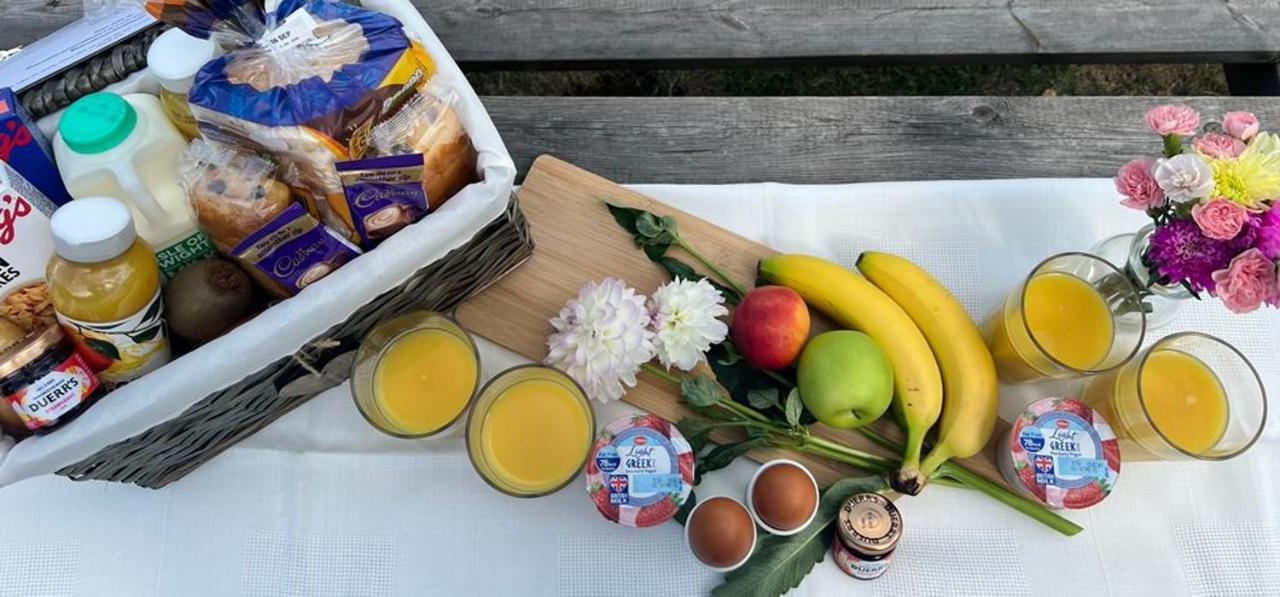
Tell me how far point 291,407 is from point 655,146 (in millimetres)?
453

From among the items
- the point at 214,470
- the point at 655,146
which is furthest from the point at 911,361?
the point at 214,470

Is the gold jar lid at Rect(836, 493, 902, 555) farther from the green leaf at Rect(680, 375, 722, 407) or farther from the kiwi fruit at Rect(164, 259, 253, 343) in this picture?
the kiwi fruit at Rect(164, 259, 253, 343)

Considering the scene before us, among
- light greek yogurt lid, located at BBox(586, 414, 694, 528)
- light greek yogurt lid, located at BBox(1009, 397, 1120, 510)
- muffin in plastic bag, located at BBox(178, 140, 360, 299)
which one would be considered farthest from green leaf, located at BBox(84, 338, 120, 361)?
light greek yogurt lid, located at BBox(1009, 397, 1120, 510)

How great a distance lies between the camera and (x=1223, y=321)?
0.80 meters

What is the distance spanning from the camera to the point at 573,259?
2.75 ft

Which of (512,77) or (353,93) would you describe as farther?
(512,77)

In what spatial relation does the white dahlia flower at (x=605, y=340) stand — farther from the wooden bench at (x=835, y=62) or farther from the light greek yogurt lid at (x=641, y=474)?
the wooden bench at (x=835, y=62)

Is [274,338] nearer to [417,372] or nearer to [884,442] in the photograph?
[417,372]

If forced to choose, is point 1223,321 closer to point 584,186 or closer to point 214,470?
point 584,186

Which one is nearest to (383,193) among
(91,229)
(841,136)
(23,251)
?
(91,229)

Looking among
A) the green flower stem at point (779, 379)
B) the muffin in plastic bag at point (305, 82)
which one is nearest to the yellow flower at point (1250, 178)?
the green flower stem at point (779, 379)

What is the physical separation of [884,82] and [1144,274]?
2.32 ft

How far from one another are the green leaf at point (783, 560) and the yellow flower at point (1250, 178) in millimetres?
368

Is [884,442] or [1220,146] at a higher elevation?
[1220,146]
